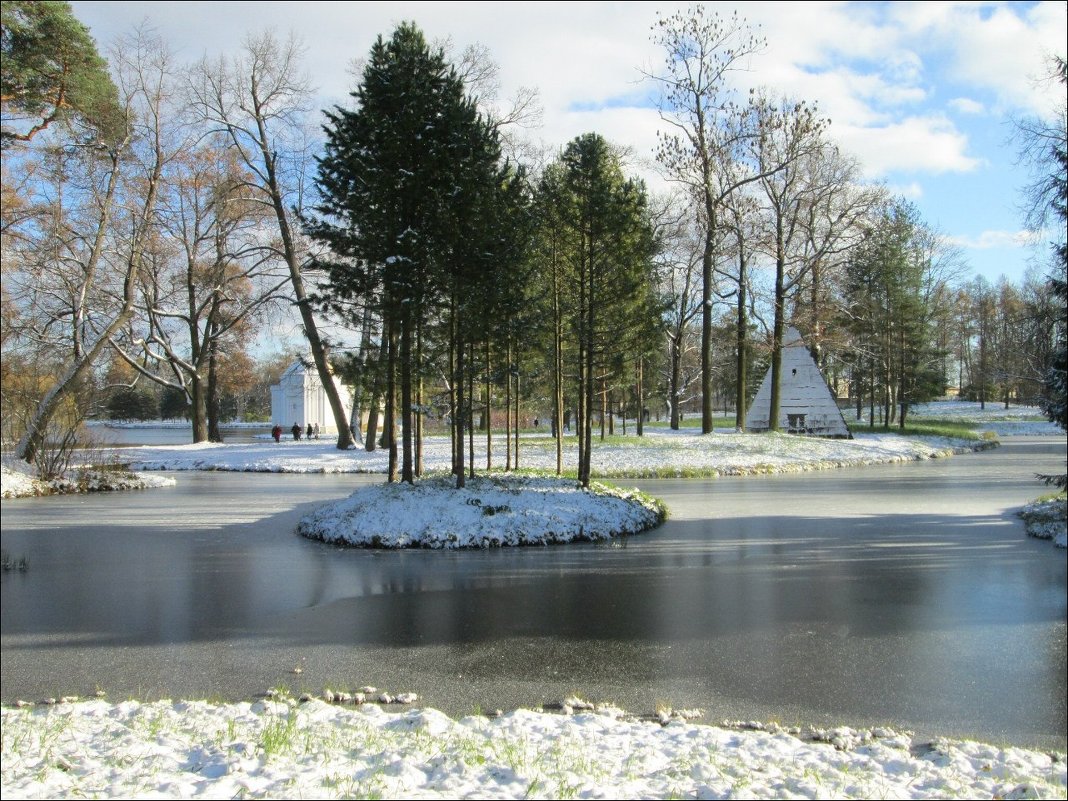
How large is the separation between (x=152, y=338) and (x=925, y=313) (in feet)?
131

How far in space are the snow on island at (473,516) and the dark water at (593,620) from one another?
0.60 metres

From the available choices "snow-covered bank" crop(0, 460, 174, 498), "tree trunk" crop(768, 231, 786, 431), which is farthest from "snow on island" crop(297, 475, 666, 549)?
"tree trunk" crop(768, 231, 786, 431)

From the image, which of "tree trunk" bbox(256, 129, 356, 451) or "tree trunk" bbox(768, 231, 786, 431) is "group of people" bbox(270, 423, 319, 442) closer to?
Result: "tree trunk" bbox(256, 129, 356, 451)

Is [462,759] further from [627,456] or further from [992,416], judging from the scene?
[992,416]

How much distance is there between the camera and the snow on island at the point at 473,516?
1260cm

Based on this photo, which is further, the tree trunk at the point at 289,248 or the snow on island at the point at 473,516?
the tree trunk at the point at 289,248

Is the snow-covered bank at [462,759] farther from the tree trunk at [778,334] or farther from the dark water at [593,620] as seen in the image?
the tree trunk at [778,334]

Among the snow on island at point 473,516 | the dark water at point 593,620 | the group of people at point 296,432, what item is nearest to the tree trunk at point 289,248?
the group of people at point 296,432

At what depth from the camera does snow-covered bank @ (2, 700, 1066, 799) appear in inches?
155

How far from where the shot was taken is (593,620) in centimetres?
791

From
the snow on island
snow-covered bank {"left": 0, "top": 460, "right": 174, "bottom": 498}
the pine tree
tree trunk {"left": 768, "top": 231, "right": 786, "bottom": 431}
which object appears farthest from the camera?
tree trunk {"left": 768, "top": 231, "right": 786, "bottom": 431}

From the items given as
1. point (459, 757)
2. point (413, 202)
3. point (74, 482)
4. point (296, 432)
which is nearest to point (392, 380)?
point (413, 202)

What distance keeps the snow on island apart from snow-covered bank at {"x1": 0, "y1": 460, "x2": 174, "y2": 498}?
28.1 ft

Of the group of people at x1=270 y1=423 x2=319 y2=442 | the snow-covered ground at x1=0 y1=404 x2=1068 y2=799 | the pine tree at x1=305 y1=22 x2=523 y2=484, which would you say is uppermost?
the pine tree at x1=305 y1=22 x2=523 y2=484
